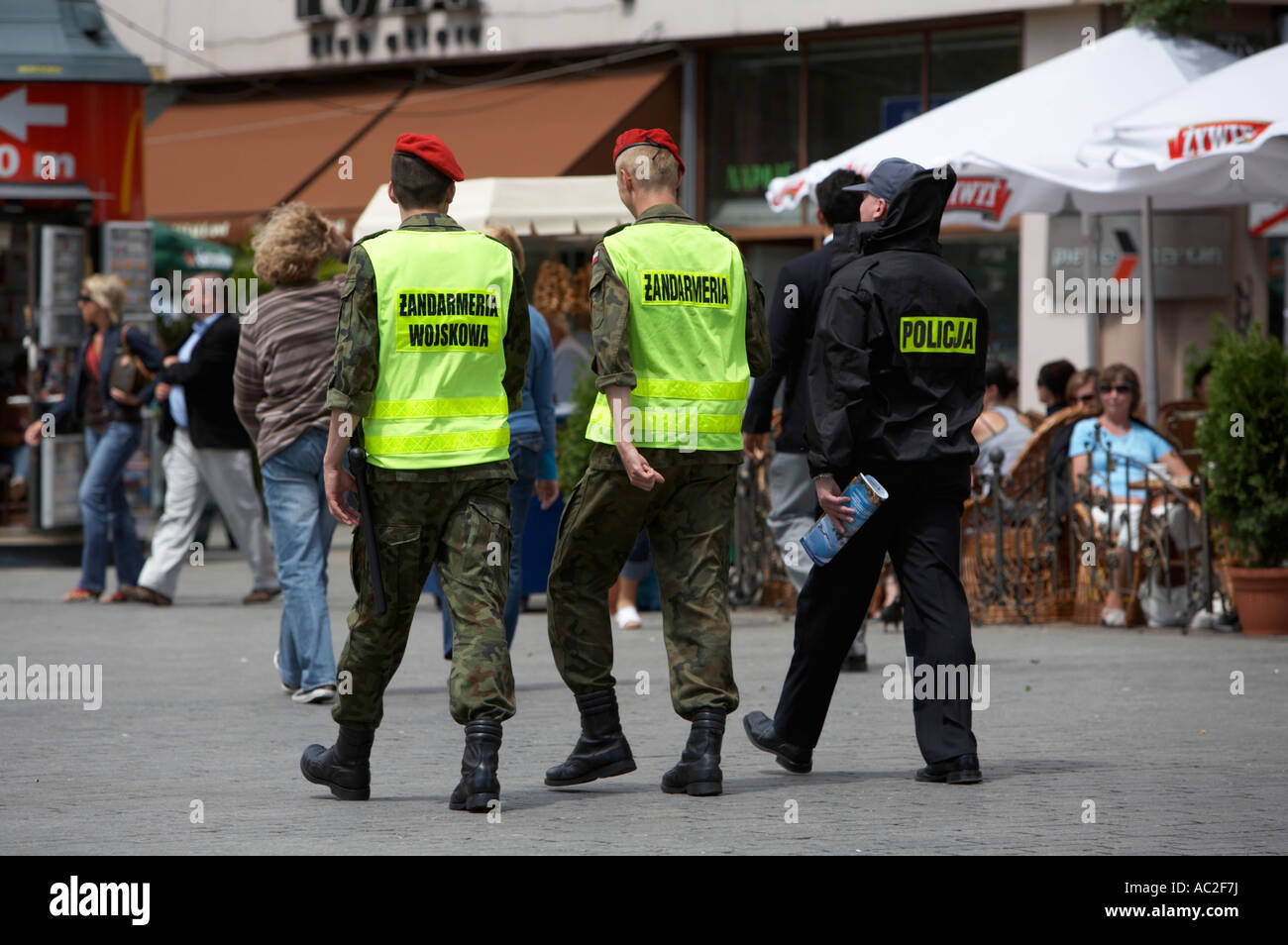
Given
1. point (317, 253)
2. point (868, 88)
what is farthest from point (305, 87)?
point (317, 253)

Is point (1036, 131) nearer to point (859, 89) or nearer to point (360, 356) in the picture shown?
point (360, 356)

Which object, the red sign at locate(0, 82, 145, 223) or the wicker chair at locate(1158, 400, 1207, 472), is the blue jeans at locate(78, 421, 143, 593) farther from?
the wicker chair at locate(1158, 400, 1207, 472)

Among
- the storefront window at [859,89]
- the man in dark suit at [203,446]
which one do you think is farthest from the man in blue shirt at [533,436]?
the storefront window at [859,89]

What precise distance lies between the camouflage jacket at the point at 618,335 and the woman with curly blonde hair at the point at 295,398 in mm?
2267

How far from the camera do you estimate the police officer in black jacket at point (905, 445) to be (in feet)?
20.1

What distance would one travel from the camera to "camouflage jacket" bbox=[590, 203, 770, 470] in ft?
19.2

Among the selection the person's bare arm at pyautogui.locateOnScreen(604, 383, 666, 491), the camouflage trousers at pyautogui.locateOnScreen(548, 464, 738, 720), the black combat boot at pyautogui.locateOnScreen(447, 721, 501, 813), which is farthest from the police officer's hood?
the black combat boot at pyautogui.locateOnScreen(447, 721, 501, 813)

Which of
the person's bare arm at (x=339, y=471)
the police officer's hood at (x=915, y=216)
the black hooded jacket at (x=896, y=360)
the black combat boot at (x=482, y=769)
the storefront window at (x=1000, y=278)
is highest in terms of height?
the storefront window at (x=1000, y=278)

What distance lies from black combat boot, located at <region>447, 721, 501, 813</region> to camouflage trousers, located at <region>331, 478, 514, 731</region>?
0.04m

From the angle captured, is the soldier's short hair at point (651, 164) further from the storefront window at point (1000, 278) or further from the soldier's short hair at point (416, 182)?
the storefront window at point (1000, 278)

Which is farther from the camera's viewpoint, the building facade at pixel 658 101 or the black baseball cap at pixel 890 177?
the building facade at pixel 658 101

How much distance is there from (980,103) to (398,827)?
8256 millimetres

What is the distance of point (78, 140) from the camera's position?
15.3m

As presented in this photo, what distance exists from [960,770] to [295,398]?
3.20 meters
